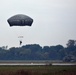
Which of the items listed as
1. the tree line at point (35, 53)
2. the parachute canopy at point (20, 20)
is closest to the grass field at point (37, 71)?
the parachute canopy at point (20, 20)

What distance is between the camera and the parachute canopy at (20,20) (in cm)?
6256

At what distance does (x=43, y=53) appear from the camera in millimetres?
198625

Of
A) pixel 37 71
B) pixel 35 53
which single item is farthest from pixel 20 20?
pixel 35 53

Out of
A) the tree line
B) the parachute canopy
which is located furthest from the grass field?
the tree line

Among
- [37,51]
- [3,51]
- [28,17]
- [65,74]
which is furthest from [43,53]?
[65,74]

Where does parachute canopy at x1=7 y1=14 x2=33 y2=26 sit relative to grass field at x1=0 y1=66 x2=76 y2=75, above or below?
above

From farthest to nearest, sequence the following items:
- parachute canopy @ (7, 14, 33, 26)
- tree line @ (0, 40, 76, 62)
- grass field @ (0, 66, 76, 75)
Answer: tree line @ (0, 40, 76, 62)
parachute canopy @ (7, 14, 33, 26)
grass field @ (0, 66, 76, 75)

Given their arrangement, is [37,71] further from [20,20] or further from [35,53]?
[35,53]

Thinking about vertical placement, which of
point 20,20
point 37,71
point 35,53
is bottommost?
point 37,71

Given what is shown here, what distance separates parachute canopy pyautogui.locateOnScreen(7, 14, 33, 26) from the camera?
205 ft

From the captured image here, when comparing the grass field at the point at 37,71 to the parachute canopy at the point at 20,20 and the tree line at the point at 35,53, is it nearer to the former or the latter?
the parachute canopy at the point at 20,20

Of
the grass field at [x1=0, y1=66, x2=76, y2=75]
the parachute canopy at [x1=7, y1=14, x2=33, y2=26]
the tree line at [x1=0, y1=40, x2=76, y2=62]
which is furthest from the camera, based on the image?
the tree line at [x1=0, y1=40, x2=76, y2=62]

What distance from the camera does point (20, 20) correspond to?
62500mm

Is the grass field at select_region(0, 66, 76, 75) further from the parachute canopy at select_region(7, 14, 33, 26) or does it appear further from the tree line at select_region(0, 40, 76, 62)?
the tree line at select_region(0, 40, 76, 62)
